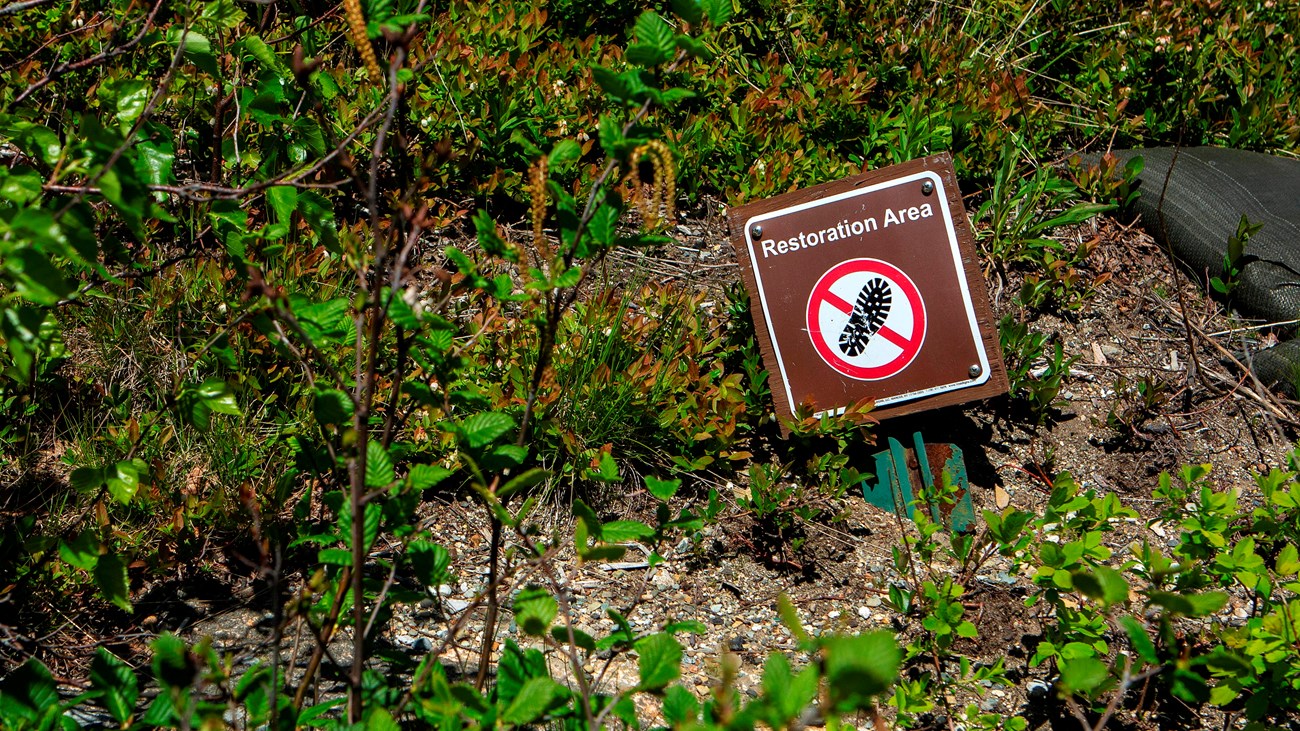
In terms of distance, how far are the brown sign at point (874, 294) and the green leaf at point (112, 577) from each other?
2084 millimetres

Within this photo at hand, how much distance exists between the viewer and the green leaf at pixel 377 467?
1.80 m

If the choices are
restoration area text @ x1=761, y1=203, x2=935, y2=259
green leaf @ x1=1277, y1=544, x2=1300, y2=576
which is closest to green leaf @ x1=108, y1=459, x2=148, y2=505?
restoration area text @ x1=761, y1=203, x2=935, y2=259

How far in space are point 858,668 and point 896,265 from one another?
2.46 m

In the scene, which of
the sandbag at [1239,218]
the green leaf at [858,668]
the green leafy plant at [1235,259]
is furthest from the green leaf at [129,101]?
the green leafy plant at [1235,259]

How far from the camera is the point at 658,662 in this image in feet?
5.16

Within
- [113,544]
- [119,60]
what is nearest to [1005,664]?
[113,544]

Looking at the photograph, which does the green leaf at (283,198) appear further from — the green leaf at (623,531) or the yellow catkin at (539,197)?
the green leaf at (623,531)

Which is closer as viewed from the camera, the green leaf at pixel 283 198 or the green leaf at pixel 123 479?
the green leaf at pixel 123 479

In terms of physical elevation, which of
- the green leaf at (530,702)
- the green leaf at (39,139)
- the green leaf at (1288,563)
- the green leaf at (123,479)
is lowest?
the green leaf at (1288,563)

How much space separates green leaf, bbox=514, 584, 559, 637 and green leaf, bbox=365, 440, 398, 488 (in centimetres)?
33

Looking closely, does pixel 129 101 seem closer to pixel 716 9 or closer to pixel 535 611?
pixel 716 9

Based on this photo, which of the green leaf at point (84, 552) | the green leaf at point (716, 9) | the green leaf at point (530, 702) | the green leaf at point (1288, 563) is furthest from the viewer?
the green leaf at point (1288, 563)

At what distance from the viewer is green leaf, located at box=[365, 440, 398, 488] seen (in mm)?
1796

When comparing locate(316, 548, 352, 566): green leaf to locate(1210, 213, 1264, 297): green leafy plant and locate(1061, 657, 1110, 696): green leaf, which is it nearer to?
locate(1061, 657, 1110, 696): green leaf
